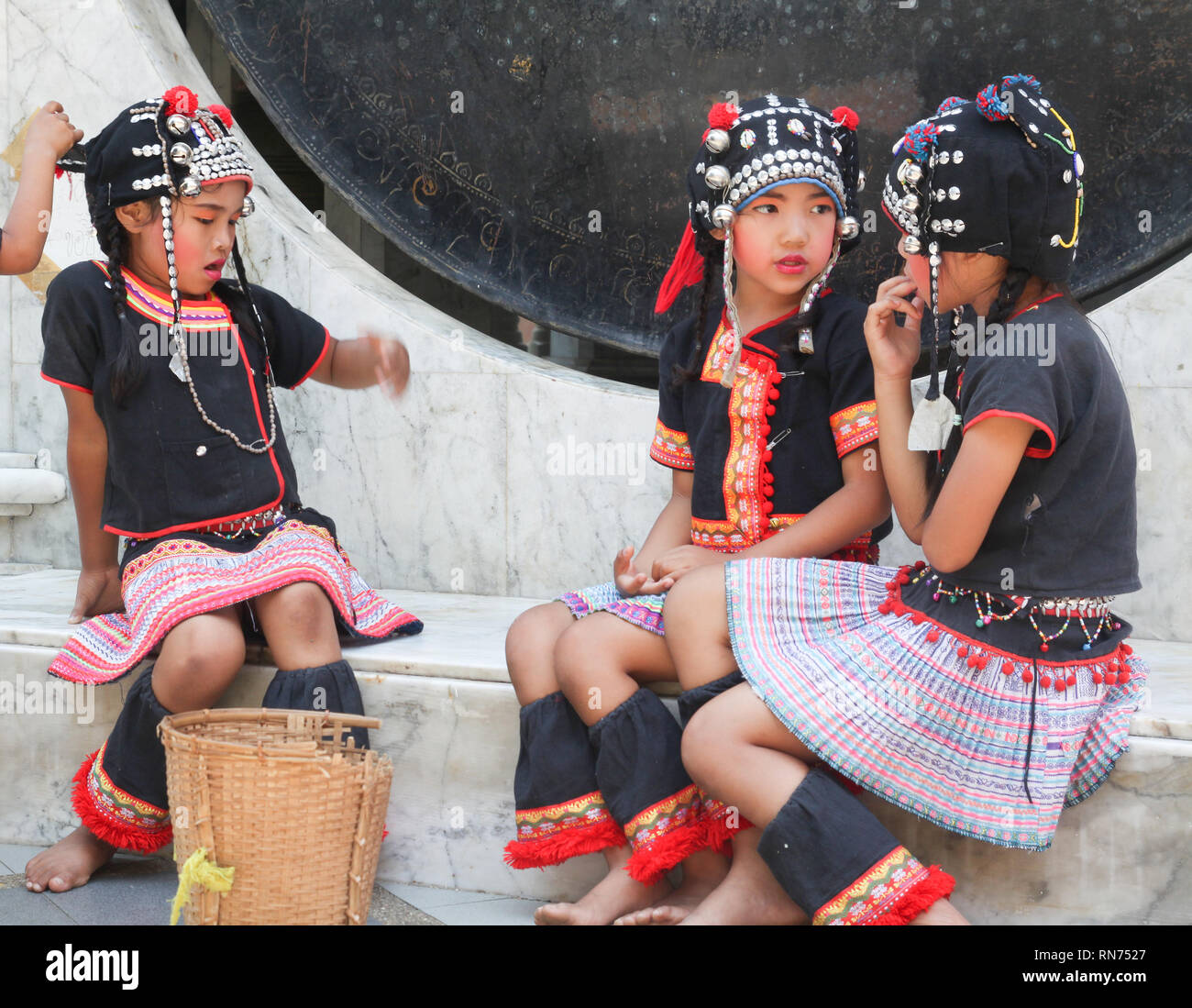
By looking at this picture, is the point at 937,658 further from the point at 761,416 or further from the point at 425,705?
the point at 425,705

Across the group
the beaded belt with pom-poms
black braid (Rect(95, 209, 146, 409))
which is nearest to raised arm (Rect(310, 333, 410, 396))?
black braid (Rect(95, 209, 146, 409))

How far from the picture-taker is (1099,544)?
6.35 ft

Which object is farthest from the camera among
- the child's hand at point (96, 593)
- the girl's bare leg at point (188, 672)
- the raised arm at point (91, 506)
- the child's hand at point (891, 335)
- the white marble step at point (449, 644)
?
the child's hand at point (96, 593)

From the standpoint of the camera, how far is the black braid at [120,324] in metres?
2.51

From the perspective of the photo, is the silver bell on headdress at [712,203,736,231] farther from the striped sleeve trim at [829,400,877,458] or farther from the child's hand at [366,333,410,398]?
the child's hand at [366,333,410,398]

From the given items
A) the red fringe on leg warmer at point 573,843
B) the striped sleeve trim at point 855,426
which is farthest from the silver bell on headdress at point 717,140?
the red fringe on leg warmer at point 573,843

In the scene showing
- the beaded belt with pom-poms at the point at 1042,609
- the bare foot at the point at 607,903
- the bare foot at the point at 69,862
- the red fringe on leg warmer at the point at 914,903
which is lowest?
the bare foot at the point at 69,862

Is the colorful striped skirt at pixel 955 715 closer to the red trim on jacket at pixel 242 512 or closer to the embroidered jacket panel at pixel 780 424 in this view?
the embroidered jacket panel at pixel 780 424

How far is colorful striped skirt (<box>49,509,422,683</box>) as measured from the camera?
7.91 feet

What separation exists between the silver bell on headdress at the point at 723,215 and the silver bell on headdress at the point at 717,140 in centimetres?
9

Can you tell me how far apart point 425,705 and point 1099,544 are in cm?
119

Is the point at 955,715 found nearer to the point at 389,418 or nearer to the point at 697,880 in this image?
the point at 697,880

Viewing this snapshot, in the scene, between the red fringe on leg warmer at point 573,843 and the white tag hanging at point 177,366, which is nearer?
the red fringe on leg warmer at point 573,843

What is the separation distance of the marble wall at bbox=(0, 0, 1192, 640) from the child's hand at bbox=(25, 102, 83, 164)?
2.35 feet
